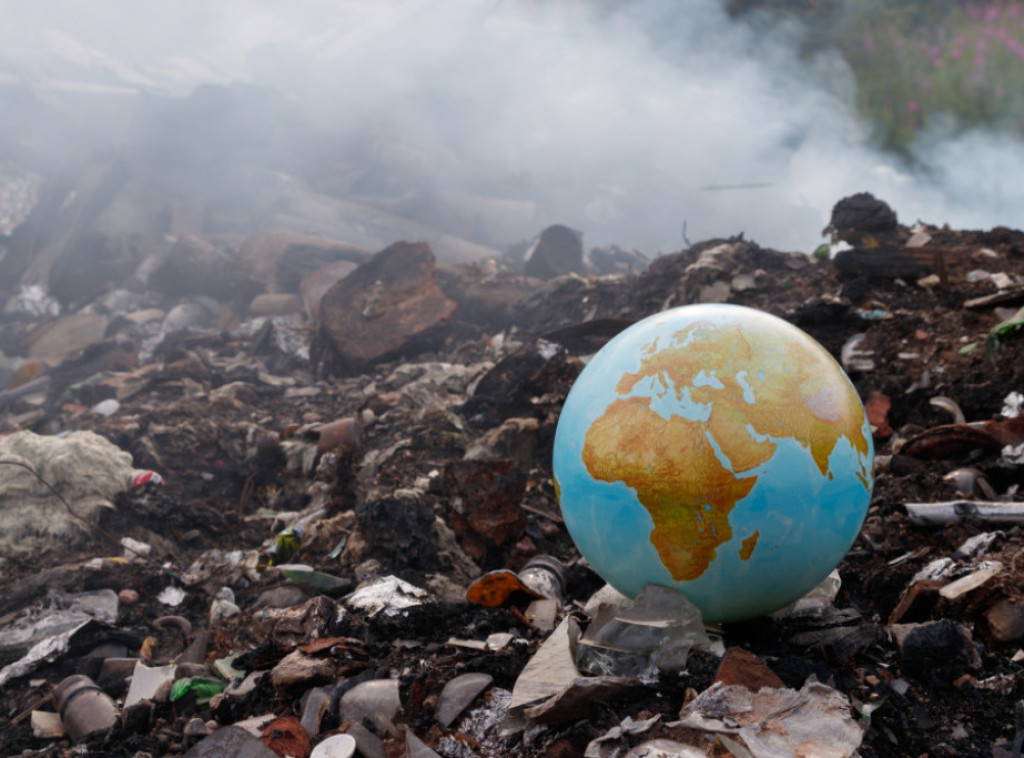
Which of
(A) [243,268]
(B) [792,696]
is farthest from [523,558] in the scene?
(A) [243,268]

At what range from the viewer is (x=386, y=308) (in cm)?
1077

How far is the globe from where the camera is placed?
228cm

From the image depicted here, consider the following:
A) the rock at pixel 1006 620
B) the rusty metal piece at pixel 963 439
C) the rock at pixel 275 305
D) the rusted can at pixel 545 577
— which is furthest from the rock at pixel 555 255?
the rock at pixel 1006 620

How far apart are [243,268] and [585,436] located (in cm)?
1452

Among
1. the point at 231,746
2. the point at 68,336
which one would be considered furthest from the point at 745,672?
the point at 68,336

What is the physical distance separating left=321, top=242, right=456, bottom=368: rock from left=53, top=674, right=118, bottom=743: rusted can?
6995 mm

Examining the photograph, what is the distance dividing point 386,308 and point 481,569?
23.7 feet

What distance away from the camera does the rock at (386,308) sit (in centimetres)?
1030

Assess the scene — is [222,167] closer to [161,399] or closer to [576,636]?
[161,399]

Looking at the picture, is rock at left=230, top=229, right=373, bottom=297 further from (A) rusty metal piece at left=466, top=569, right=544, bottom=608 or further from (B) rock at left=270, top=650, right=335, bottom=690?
(B) rock at left=270, top=650, right=335, bottom=690

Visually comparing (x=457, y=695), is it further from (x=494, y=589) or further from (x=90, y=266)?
(x=90, y=266)

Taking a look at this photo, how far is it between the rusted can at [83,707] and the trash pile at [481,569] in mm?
16

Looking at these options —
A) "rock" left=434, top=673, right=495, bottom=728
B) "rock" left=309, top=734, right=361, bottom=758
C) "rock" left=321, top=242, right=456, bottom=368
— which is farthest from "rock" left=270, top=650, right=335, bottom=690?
"rock" left=321, top=242, right=456, bottom=368

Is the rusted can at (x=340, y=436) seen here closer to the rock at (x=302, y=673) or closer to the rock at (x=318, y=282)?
the rock at (x=302, y=673)
